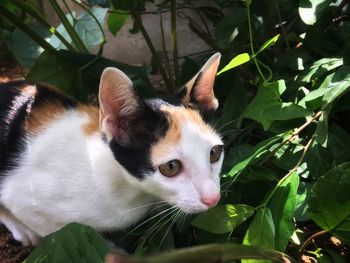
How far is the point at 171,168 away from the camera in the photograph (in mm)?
864

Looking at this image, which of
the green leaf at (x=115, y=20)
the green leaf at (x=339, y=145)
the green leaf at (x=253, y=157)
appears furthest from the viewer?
the green leaf at (x=115, y=20)

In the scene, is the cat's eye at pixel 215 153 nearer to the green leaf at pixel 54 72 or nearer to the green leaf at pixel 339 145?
the green leaf at pixel 339 145

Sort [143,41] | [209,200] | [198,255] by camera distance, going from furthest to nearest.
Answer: [143,41], [209,200], [198,255]

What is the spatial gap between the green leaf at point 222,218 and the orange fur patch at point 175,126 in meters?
0.15

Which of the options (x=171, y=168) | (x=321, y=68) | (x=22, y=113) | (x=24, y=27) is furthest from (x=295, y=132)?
(x=24, y=27)

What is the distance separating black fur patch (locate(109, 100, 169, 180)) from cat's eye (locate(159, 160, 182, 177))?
0.07ft

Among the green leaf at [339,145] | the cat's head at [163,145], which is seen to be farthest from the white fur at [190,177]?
the green leaf at [339,145]

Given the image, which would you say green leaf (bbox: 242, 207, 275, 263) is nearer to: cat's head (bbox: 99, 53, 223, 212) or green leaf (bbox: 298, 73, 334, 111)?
cat's head (bbox: 99, 53, 223, 212)

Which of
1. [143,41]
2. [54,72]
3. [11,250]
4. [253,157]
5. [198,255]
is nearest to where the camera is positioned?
[198,255]

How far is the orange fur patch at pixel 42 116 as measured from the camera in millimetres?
1096

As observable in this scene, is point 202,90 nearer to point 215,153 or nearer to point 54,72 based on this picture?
point 215,153

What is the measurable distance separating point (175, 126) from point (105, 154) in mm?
190

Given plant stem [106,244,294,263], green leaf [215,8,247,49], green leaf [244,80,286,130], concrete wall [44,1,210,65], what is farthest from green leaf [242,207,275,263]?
concrete wall [44,1,210,65]

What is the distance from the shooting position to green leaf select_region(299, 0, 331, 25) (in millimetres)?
1050
